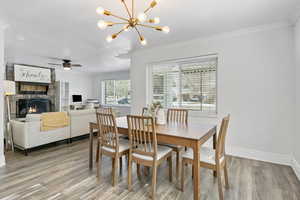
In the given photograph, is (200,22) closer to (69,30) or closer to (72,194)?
(69,30)

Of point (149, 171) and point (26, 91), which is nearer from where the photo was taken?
point (149, 171)

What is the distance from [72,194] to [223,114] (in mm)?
3046

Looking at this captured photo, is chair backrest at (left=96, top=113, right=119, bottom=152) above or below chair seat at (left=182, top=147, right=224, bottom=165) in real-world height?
above

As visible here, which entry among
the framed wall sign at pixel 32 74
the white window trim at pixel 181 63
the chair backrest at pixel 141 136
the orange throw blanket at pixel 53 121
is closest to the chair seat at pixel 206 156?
the chair backrest at pixel 141 136

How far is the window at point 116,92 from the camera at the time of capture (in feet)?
26.8

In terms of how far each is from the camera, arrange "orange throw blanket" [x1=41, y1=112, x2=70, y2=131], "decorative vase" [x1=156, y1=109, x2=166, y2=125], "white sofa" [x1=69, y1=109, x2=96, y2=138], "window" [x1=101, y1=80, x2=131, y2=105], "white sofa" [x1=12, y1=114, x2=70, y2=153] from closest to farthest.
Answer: "decorative vase" [x1=156, y1=109, x2=166, y2=125], "white sofa" [x1=12, y1=114, x2=70, y2=153], "orange throw blanket" [x1=41, y1=112, x2=70, y2=131], "white sofa" [x1=69, y1=109, x2=96, y2=138], "window" [x1=101, y1=80, x2=131, y2=105]

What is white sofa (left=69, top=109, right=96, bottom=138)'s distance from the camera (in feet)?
13.1

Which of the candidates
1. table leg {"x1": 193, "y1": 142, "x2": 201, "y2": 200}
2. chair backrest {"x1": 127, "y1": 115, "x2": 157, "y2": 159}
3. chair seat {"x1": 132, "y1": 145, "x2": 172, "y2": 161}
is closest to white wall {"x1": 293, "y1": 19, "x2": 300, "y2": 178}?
table leg {"x1": 193, "y1": 142, "x2": 201, "y2": 200}

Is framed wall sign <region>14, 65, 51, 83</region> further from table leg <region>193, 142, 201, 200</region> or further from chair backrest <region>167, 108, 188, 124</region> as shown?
table leg <region>193, 142, 201, 200</region>

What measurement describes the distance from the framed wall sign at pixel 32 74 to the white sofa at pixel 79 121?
3519 mm

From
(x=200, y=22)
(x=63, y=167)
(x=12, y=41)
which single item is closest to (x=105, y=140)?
(x=63, y=167)

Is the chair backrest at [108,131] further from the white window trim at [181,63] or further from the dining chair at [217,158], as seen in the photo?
the white window trim at [181,63]

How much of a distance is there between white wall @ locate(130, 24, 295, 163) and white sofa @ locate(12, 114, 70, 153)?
12.8ft

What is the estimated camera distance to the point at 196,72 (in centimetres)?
379
